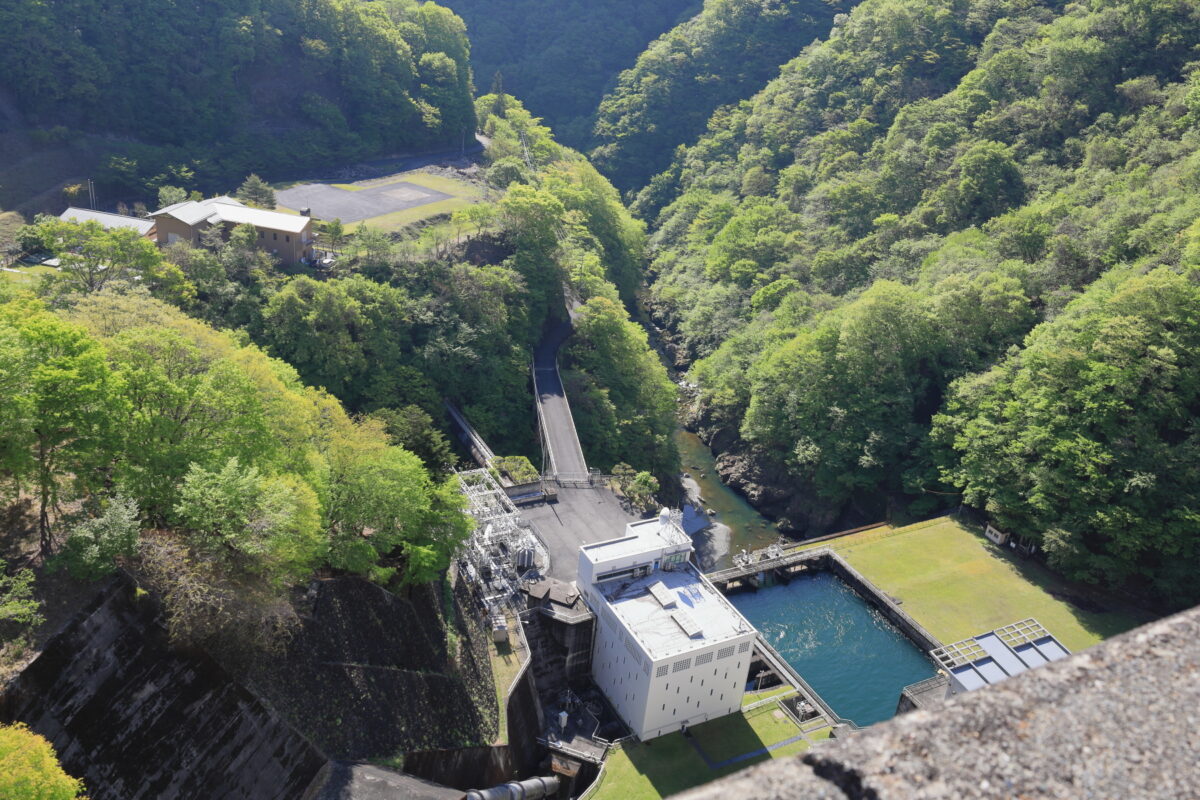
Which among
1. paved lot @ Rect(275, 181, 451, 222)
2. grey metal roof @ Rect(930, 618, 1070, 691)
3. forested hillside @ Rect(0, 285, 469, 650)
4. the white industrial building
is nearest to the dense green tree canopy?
forested hillside @ Rect(0, 285, 469, 650)

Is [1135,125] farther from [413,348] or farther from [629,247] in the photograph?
[413,348]

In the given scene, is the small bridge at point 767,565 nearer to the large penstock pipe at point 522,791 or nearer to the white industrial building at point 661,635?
the white industrial building at point 661,635

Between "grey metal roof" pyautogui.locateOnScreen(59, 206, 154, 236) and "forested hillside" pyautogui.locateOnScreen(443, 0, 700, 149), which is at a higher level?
"forested hillside" pyautogui.locateOnScreen(443, 0, 700, 149)

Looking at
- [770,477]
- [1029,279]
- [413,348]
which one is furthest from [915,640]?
[413,348]

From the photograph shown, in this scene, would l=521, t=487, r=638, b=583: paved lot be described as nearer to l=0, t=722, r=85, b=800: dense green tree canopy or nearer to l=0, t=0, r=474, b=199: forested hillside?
l=0, t=722, r=85, b=800: dense green tree canopy

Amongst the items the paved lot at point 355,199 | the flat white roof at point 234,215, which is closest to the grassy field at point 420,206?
the paved lot at point 355,199

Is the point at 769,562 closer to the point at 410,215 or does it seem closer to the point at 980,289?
the point at 980,289

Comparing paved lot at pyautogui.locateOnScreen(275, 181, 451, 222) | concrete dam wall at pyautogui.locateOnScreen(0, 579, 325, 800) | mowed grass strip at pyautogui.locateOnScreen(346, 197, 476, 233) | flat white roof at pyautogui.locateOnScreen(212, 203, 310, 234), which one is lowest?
concrete dam wall at pyautogui.locateOnScreen(0, 579, 325, 800)
